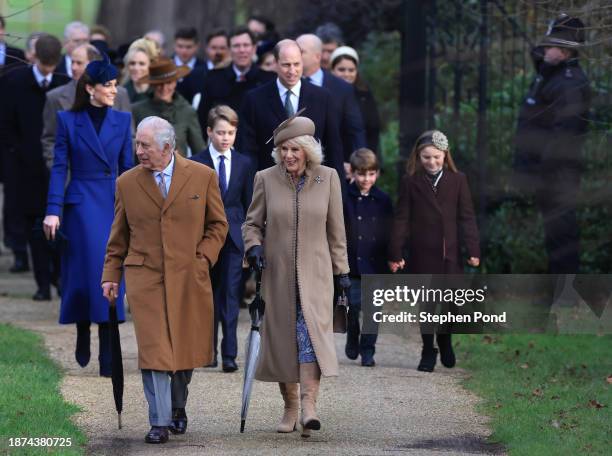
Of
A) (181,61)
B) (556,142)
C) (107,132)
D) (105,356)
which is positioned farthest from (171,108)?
(181,61)

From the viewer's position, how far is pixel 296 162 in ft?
29.1

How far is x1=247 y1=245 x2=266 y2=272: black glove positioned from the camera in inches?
344

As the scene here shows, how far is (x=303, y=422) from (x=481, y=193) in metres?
6.44

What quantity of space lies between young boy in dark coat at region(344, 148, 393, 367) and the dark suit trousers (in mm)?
869

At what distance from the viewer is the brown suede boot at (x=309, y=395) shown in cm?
856

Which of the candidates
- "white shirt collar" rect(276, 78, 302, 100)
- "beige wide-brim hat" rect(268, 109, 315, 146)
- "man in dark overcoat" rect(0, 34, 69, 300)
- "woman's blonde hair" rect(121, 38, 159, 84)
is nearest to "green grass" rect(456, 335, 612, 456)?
"beige wide-brim hat" rect(268, 109, 315, 146)

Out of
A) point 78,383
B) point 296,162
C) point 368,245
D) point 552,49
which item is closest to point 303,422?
point 296,162

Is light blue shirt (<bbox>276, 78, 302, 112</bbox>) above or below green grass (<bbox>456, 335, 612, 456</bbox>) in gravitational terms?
above

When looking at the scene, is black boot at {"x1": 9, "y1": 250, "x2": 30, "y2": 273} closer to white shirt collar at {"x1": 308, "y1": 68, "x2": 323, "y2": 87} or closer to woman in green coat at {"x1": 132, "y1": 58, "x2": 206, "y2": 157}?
woman in green coat at {"x1": 132, "y1": 58, "x2": 206, "y2": 157}

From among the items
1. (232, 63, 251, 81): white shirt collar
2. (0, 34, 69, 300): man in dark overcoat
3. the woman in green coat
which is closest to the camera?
the woman in green coat

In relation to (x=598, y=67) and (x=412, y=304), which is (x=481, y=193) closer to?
(x=598, y=67)

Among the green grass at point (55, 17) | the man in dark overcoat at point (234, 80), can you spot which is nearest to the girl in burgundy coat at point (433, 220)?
the man in dark overcoat at point (234, 80)

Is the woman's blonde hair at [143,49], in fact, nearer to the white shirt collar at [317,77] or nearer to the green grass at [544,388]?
the white shirt collar at [317,77]

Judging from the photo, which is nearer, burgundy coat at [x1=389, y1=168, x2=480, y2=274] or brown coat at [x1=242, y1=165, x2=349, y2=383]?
brown coat at [x1=242, y1=165, x2=349, y2=383]
